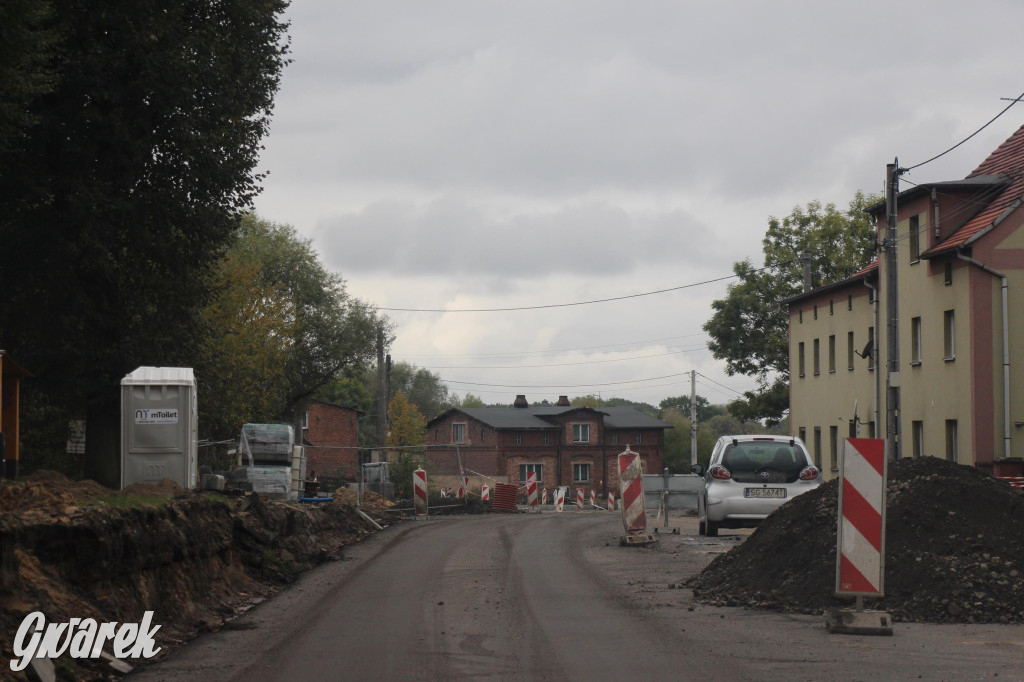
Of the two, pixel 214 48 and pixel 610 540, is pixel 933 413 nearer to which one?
pixel 610 540

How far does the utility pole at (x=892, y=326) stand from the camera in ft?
83.3

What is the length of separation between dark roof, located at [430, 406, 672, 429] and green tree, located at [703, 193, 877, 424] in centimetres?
2642

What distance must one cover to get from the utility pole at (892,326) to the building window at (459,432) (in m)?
73.4

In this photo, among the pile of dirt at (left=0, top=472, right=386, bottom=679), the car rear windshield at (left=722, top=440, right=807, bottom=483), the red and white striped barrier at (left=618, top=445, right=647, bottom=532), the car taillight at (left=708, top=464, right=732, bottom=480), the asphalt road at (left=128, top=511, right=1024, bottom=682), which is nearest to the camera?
the asphalt road at (left=128, top=511, right=1024, bottom=682)

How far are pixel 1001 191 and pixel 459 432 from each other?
219ft

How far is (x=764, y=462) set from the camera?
21.0 metres

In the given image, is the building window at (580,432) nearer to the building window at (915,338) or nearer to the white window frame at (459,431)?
the white window frame at (459,431)

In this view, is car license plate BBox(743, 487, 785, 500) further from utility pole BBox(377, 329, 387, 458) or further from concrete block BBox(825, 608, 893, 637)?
utility pole BBox(377, 329, 387, 458)

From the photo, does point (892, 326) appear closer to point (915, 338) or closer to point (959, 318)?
point (959, 318)

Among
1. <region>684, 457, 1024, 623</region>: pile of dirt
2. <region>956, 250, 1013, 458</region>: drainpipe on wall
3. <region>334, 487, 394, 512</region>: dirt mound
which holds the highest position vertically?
<region>956, 250, 1013, 458</region>: drainpipe on wall

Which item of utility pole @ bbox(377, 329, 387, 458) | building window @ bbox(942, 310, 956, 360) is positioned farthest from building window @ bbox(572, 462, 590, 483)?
building window @ bbox(942, 310, 956, 360)

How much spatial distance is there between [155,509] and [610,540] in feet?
36.3

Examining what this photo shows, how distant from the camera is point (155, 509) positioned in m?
12.5

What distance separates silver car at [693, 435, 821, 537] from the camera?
2083 centimetres
